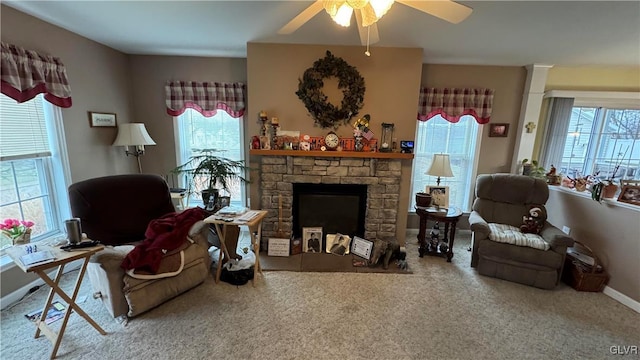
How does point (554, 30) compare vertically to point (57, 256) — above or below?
above

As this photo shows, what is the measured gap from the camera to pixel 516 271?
2.62m

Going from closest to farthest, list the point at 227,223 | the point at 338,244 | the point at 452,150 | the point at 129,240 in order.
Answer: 1. the point at 227,223
2. the point at 129,240
3. the point at 338,244
4. the point at 452,150

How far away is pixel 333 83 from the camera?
299 centimetres

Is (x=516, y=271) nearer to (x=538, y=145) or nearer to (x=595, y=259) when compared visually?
(x=595, y=259)

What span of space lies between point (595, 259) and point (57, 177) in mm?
5128

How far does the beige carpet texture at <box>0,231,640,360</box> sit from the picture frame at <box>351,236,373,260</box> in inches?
14.8

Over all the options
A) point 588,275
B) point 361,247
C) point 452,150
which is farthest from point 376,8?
point 588,275

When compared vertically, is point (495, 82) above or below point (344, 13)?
above

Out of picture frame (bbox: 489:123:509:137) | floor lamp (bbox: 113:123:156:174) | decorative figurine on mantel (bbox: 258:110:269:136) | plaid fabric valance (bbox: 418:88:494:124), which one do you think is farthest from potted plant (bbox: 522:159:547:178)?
floor lamp (bbox: 113:123:156:174)

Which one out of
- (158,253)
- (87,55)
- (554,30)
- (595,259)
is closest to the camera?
(158,253)

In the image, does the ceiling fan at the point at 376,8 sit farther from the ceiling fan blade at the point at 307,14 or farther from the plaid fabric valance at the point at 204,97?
the plaid fabric valance at the point at 204,97

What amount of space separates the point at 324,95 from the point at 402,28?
100 cm

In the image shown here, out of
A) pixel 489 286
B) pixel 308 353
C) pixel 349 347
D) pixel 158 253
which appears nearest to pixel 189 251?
pixel 158 253

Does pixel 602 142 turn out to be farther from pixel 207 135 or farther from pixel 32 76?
pixel 32 76
